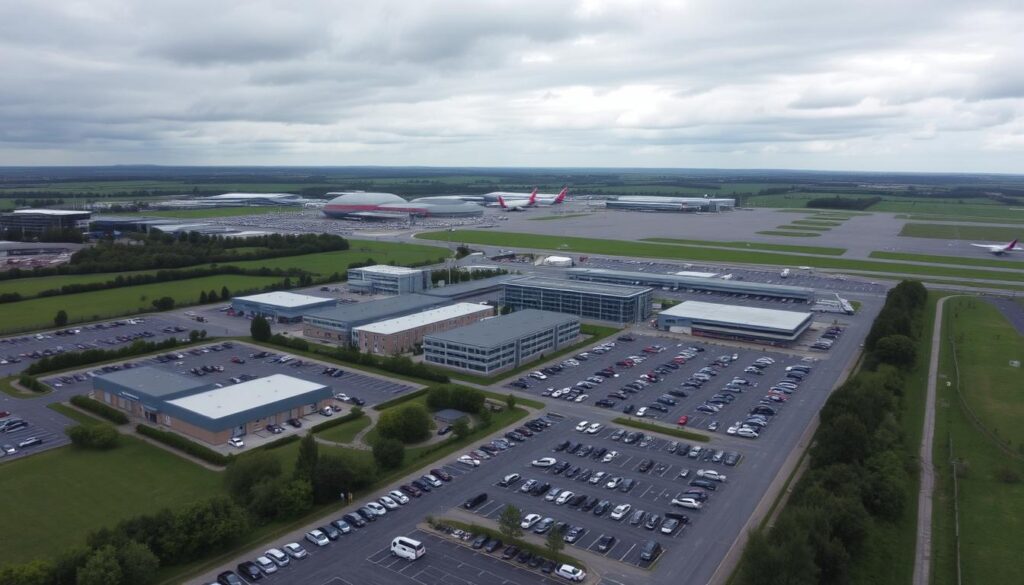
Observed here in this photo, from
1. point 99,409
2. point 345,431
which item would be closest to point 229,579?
point 345,431

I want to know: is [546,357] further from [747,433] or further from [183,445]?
[183,445]

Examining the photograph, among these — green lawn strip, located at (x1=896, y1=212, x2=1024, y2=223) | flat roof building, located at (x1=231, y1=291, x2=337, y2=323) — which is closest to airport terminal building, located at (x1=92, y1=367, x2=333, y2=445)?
flat roof building, located at (x1=231, y1=291, x2=337, y2=323)

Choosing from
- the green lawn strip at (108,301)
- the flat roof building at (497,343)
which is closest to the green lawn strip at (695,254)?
the green lawn strip at (108,301)

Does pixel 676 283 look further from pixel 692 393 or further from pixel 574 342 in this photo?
pixel 692 393


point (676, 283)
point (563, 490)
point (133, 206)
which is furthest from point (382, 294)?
point (133, 206)

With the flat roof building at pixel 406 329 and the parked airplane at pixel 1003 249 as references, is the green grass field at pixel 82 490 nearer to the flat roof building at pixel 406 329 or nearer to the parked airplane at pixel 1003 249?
the flat roof building at pixel 406 329

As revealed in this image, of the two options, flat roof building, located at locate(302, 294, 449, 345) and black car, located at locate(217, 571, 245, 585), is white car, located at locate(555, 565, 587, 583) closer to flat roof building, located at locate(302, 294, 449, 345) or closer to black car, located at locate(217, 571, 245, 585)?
black car, located at locate(217, 571, 245, 585)
